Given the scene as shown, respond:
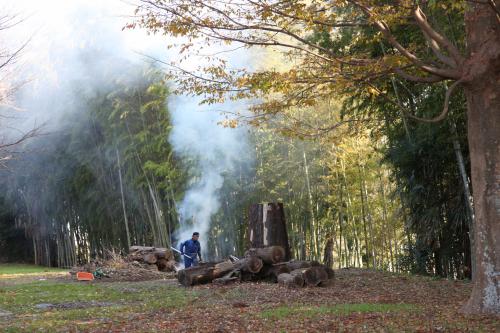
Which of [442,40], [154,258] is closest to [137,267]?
[154,258]

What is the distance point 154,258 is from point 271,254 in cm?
522

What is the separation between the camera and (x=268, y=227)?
11766 millimetres

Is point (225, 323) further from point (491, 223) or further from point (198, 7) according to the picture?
point (198, 7)

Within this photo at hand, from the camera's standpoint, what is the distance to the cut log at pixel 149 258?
1489 cm

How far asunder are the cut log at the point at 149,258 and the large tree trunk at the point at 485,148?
9875mm

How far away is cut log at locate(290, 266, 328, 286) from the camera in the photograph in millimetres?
9414

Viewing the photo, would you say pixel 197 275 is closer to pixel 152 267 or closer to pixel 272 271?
pixel 272 271

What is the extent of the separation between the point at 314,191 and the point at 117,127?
6.16 meters

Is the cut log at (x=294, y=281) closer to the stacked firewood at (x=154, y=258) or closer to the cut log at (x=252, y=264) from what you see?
the cut log at (x=252, y=264)

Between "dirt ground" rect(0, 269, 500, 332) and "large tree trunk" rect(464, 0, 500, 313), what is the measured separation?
1.10 ft

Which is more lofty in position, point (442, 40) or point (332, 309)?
point (442, 40)

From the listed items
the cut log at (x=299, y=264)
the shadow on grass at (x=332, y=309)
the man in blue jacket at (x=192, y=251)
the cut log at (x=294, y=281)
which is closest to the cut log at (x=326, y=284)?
the cut log at (x=294, y=281)

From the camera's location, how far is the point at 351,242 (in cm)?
1767

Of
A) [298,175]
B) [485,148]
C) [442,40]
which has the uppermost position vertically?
[442,40]
